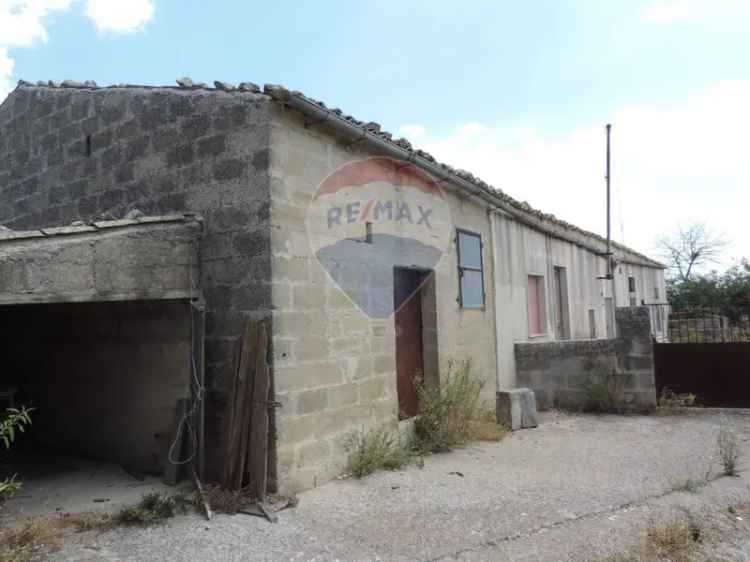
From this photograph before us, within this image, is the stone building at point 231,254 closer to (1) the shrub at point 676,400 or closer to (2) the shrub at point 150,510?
(2) the shrub at point 150,510

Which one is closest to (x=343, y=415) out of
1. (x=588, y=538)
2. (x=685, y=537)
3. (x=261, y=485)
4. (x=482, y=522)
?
(x=261, y=485)

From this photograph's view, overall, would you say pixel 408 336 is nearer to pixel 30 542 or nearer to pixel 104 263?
pixel 104 263

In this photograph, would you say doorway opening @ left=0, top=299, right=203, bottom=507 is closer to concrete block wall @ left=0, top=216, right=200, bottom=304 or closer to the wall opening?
concrete block wall @ left=0, top=216, right=200, bottom=304

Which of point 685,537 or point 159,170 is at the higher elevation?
point 159,170

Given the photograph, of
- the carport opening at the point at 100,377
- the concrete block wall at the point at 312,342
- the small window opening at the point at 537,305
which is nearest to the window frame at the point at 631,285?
the small window opening at the point at 537,305

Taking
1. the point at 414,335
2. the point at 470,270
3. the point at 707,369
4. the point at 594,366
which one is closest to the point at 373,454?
the point at 414,335

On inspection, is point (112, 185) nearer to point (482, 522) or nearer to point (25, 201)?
point (25, 201)

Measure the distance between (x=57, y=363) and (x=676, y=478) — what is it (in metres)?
6.46

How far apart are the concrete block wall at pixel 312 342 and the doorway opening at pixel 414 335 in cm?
62

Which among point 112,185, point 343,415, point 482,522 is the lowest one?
point 482,522

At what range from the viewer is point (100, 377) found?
6.04 metres

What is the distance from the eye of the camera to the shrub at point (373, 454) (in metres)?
5.47

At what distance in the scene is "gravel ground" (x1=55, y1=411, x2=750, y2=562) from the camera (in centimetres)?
373

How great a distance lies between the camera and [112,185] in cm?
617
